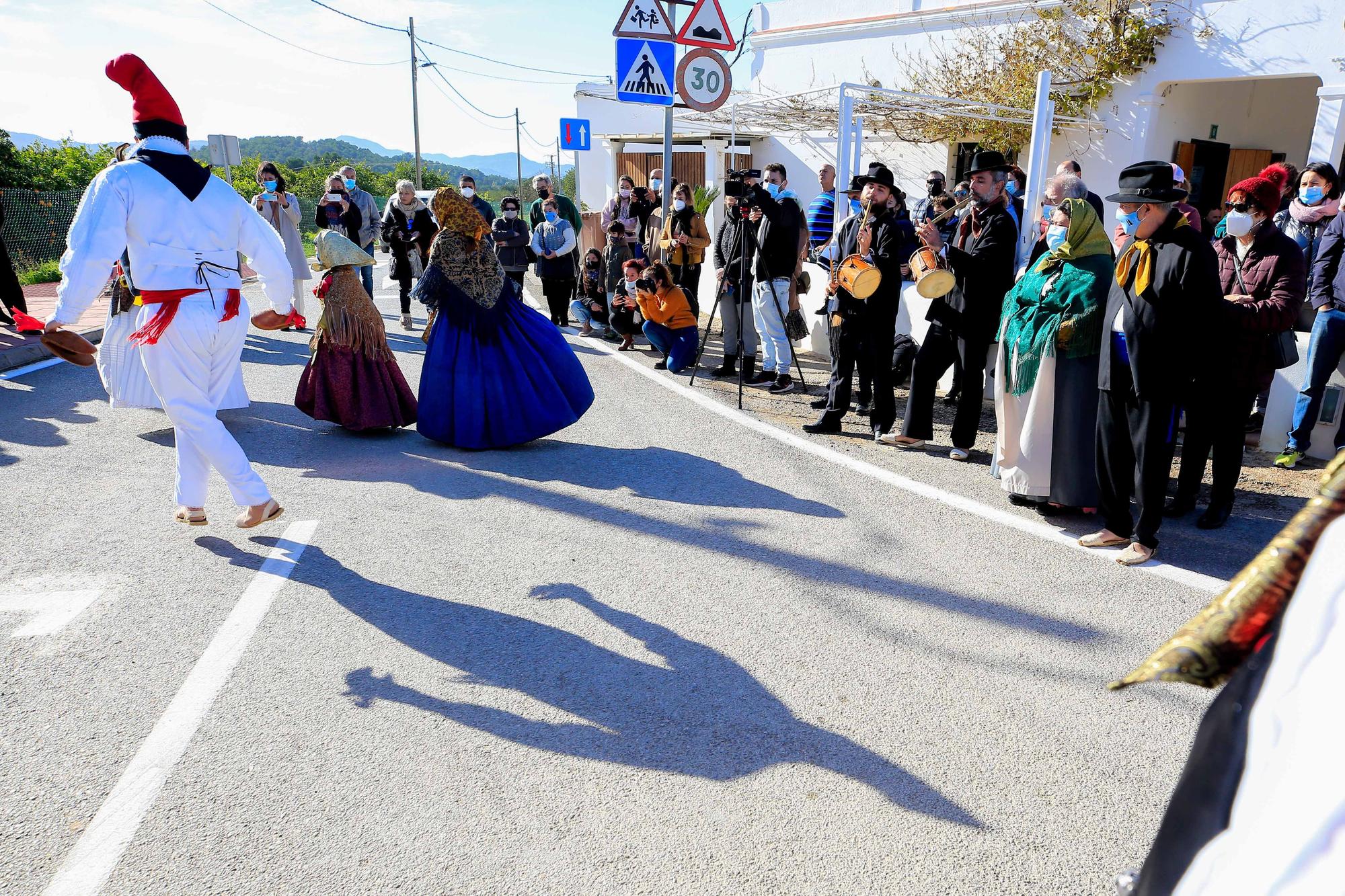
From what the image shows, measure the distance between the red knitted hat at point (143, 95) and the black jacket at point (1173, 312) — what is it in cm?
463

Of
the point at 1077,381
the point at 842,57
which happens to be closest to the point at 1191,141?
the point at 842,57

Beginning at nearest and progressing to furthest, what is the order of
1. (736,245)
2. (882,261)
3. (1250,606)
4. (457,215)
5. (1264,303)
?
(1250,606) → (1264,303) → (457,215) → (882,261) → (736,245)

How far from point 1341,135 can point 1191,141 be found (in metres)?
3.59

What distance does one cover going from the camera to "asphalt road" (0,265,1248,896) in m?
2.57

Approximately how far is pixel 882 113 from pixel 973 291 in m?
12.2

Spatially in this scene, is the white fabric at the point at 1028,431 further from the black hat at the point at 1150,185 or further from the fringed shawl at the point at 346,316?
the fringed shawl at the point at 346,316

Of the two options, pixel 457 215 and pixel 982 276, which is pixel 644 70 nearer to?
pixel 457 215

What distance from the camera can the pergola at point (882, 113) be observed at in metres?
7.74

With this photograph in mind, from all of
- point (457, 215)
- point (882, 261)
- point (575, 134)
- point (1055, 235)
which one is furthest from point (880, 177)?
point (575, 134)

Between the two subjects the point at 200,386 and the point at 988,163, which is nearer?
the point at 200,386

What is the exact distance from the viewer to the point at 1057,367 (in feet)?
16.4

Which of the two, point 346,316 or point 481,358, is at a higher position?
point 346,316

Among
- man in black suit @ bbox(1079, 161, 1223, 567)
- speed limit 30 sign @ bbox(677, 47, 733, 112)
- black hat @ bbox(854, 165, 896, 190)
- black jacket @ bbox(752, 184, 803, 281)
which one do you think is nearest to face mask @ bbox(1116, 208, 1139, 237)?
man in black suit @ bbox(1079, 161, 1223, 567)

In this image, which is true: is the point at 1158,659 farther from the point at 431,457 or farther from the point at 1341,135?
the point at 1341,135
